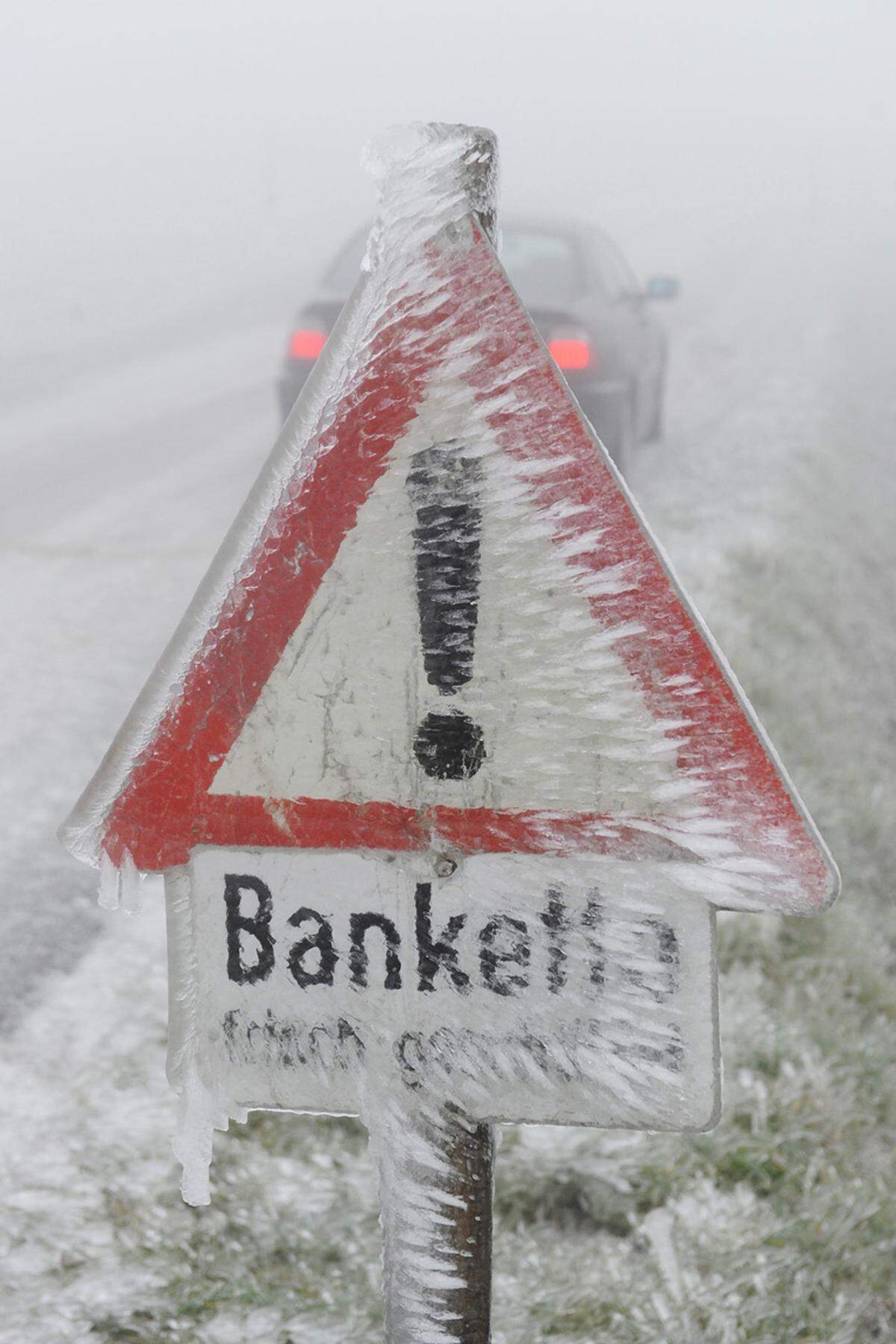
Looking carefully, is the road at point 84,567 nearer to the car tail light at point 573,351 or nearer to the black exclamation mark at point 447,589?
the black exclamation mark at point 447,589

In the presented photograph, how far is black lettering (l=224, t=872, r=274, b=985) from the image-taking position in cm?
123

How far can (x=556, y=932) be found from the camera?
1.20 m

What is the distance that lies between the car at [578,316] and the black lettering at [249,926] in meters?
5.08

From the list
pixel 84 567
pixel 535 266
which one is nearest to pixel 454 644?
pixel 84 567

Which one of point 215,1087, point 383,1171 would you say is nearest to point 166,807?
point 215,1087

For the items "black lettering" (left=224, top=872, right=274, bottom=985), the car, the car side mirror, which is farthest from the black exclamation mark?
the car side mirror

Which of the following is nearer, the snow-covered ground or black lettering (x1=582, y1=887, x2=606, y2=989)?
black lettering (x1=582, y1=887, x2=606, y2=989)

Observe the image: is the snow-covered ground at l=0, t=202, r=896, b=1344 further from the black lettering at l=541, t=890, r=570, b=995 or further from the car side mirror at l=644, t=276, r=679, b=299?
the car side mirror at l=644, t=276, r=679, b=299

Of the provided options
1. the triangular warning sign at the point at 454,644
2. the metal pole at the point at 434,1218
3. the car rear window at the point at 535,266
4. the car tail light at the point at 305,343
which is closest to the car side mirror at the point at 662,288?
the car rear window at the point at 535,266

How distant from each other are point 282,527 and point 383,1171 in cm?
68

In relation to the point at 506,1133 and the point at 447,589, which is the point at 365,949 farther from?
the point at 506,1133

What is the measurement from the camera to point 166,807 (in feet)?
4.05

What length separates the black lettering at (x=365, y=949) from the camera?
4.00ft

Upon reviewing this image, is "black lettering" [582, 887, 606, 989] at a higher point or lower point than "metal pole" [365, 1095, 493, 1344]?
higher
